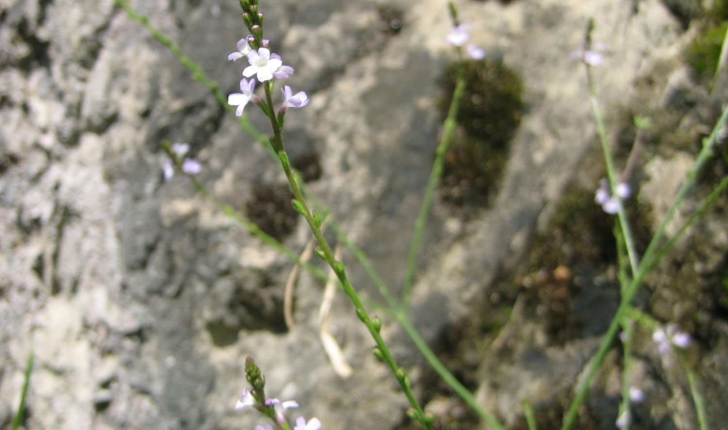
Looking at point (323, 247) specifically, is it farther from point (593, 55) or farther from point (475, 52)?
point (593, 55)

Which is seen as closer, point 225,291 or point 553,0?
point 225,291

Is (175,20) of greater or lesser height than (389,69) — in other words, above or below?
above

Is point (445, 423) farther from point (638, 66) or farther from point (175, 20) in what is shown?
point (175, 20)

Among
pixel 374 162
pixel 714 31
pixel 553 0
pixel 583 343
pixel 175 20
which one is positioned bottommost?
pixel 583 343

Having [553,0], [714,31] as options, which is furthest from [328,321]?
[714,31]

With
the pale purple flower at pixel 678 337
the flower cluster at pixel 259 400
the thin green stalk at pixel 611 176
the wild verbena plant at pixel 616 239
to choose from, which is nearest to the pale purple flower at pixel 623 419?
the wild verbena plant at pixel 616 239

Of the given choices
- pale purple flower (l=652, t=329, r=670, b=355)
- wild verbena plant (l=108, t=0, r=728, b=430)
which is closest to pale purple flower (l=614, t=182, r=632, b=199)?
wild verbena plant (l=108, t=0, r=728, b=430)
